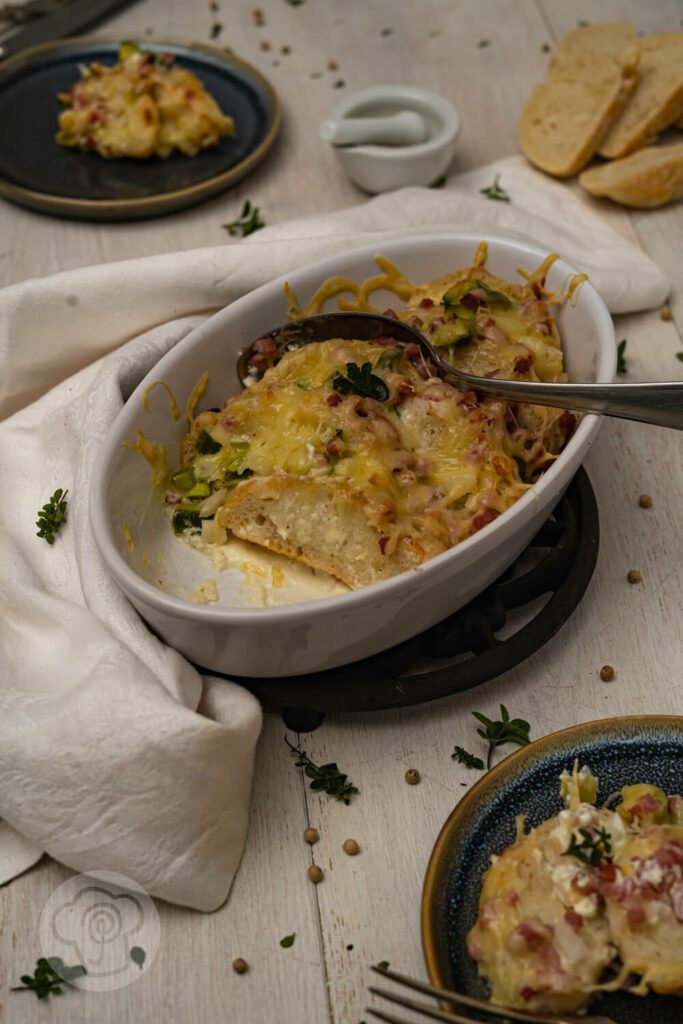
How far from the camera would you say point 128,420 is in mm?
2371

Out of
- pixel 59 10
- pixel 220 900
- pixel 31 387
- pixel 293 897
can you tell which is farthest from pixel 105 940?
pixel 59 10

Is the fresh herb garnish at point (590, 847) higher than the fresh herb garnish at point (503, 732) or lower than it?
higher

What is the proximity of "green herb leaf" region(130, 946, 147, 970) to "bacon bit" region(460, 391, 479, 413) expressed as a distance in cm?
136

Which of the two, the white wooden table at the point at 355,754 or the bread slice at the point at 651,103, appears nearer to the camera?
the white wooden table at the point at 355,754

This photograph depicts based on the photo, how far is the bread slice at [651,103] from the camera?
3.71 meters

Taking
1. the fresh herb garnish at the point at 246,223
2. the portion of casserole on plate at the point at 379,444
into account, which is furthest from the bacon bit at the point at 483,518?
the fresh herb garnish at the point at 246,223

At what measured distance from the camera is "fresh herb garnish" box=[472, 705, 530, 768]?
228 centimetres

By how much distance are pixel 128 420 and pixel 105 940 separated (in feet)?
3.62

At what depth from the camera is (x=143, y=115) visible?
11.9 feet

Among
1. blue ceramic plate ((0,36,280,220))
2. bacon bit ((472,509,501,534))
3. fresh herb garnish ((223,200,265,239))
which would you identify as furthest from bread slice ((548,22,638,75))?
bacon bit ((472,509,501,534))

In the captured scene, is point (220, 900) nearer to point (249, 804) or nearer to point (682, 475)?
point (249, 804)

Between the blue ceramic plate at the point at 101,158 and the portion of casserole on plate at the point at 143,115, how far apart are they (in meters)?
0.06

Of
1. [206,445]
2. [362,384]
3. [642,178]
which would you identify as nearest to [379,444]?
[362,384]

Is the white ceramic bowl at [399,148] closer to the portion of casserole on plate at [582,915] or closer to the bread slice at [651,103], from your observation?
the bread slice at [651,103]
